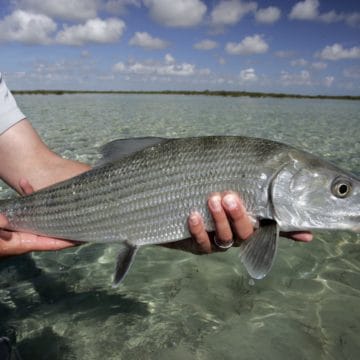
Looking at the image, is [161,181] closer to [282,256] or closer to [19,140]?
[19,140]

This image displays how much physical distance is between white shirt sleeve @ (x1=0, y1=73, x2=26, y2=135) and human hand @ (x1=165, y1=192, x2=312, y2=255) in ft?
6.76

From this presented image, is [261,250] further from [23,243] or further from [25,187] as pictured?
[25,187]

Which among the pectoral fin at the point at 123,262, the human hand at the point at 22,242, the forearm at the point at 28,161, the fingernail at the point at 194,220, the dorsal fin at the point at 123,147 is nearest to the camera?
the fingernail at the point at 194,220

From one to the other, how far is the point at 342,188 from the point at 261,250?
722mm

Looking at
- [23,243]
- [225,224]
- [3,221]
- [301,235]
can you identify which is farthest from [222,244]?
[3,221]

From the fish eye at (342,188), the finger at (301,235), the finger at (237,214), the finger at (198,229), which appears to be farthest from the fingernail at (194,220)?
the fish eye at (342,188)

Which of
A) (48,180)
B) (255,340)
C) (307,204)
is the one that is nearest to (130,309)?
(255,340)

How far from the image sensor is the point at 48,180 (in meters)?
3.80

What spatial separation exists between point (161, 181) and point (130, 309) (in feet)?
6.15

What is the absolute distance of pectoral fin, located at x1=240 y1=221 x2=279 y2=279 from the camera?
271cm

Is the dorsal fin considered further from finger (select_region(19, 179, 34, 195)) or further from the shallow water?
the shallow water

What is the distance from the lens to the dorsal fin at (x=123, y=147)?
10.2ft

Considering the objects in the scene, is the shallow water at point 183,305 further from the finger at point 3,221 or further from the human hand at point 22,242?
the finger at point 3,221

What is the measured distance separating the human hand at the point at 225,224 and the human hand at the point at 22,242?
1182mm
